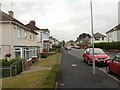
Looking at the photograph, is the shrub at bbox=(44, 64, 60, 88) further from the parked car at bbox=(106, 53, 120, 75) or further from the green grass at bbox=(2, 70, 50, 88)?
the parked car at bbox=(106, 53, 120, 75)

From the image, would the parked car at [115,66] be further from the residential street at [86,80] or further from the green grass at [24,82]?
the green grass at [24,82]

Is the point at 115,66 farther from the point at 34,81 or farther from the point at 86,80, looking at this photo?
the point at 34,81

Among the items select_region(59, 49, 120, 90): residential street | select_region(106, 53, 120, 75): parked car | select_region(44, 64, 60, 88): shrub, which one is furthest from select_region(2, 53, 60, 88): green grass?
select_region(106, 53, 120, 75): parked car

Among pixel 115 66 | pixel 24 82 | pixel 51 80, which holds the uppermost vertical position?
pixel 115 66

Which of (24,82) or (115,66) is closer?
(24,82)

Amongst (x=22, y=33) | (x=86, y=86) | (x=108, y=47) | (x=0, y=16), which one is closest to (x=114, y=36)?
(x=108, y=47)

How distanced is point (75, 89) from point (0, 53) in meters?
15.8

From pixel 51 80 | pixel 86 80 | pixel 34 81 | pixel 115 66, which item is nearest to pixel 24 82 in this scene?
pixel 34 81

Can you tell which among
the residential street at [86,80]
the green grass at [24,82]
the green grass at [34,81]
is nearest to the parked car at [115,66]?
the residential street at [86,80]

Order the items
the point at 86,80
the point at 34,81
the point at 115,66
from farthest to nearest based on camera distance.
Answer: the point at 115,66 < the point at 86,80 < the point at 34,81

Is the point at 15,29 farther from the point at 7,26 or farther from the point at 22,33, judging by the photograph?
the point at 22,33

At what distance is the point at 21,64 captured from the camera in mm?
21094

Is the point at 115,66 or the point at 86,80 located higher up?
the point at 115,66

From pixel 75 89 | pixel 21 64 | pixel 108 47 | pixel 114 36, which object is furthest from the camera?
pixel 114 36
